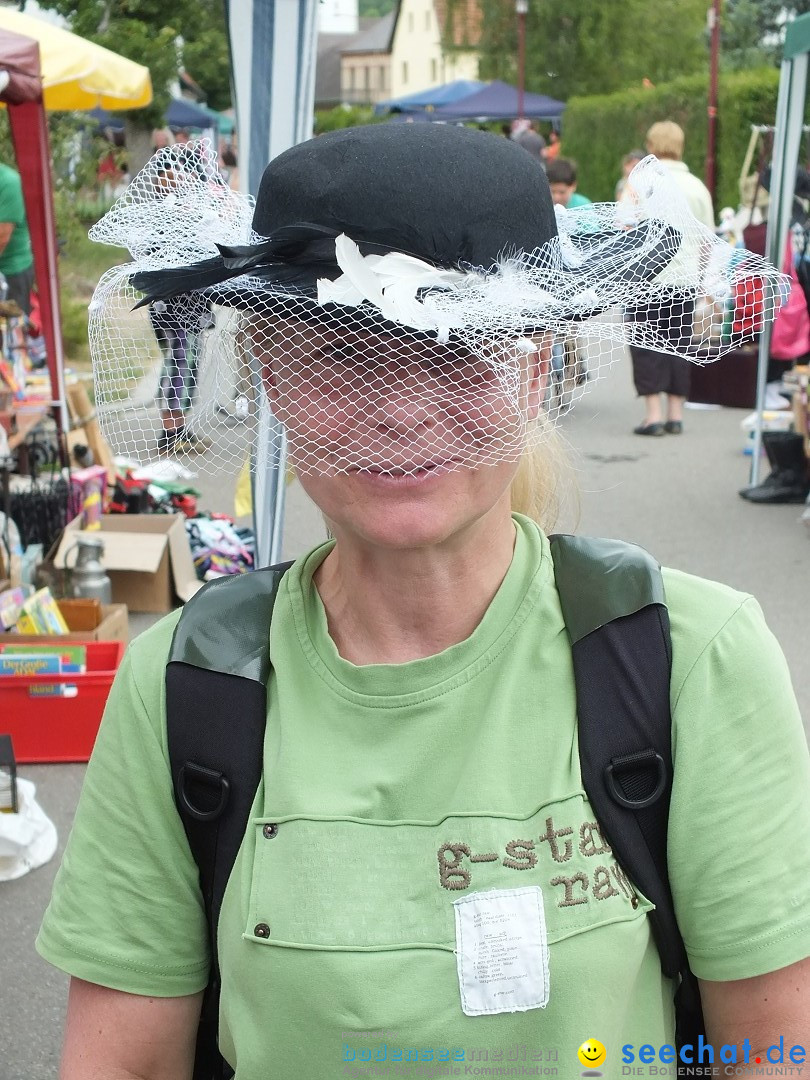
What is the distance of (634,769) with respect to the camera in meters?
1.23

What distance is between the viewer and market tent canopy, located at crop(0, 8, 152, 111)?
29.7 feet

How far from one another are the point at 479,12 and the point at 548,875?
1888 inches

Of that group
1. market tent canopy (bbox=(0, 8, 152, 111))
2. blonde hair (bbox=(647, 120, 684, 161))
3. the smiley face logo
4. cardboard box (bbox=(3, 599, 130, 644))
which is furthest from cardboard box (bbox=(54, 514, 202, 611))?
blonde hair (bbox=(647, 120, 684, 161))

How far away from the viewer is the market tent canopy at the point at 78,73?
9.05m

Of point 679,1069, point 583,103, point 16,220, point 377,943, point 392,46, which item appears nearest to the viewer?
point 377,943

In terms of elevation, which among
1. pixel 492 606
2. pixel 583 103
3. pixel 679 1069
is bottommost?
pixel 583 103

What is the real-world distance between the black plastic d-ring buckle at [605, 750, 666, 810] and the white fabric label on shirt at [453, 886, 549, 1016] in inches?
4.8

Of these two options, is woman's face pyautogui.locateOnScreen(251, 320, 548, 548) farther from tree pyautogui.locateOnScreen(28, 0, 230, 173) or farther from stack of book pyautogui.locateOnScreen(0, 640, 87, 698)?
tree pyautogui.locateOnScreen(28, 0, 230, 173)

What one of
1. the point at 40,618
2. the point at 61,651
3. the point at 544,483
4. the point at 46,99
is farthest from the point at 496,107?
the point at 544,483

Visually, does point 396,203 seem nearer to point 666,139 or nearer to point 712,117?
point 666,139

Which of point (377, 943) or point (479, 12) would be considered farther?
point (479, 12)

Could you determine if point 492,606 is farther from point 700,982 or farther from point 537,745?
point 700,982

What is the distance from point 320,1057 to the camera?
4.04 ft

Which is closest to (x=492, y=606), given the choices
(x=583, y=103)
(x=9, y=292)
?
(x=9, y=292)
